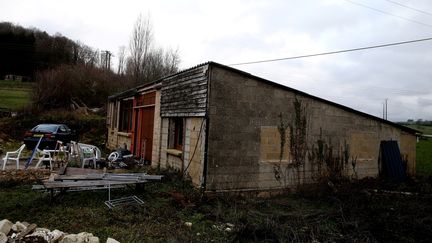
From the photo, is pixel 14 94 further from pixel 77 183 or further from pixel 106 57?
pixel 77 183

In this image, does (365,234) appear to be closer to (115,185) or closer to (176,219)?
(176,219)

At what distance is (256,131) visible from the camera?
9.55 m

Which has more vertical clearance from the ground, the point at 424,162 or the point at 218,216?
the point at 424,162

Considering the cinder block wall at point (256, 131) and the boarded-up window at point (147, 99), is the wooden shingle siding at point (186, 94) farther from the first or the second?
the boarded-up window at point (147, 99)

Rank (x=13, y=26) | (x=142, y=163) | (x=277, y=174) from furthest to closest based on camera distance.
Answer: (x=13, y=26), (x=142, y=163), (x=277, y=174)

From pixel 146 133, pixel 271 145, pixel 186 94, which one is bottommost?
pixel 271 145

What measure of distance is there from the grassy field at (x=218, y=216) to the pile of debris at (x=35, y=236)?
0.74m

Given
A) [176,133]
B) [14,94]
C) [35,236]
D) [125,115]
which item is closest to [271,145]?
[176,133]

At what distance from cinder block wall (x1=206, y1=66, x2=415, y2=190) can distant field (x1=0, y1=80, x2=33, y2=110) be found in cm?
2449

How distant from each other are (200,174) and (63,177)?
3.37 meters

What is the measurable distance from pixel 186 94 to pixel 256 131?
96.9 inches

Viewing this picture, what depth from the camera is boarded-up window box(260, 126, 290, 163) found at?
967 centimetres

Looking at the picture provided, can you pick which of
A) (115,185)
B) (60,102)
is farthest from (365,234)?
(60,102)

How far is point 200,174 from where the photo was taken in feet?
29.0
